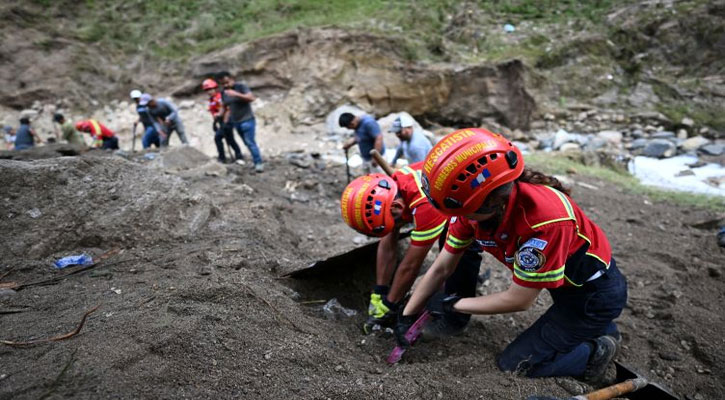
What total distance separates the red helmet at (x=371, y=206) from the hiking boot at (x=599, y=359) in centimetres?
143

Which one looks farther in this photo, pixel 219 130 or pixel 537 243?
pixel 219 130

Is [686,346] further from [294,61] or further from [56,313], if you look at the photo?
[294,61]

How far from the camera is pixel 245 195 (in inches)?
201

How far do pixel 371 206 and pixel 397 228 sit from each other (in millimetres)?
361

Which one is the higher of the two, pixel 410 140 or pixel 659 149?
pixel 410 140

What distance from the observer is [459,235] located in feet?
8.27

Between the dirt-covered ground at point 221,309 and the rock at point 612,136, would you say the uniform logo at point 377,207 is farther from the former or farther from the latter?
the rock at point 612,136

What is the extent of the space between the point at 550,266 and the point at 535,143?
9.81m

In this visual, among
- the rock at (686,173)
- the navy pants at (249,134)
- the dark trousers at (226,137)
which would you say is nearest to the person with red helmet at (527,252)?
the navy pants at (249,134)

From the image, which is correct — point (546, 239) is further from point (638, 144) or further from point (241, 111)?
point (638, 144)

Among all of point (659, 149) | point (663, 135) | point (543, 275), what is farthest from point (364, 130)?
point (663, 135)

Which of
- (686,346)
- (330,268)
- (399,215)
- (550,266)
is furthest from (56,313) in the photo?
(686,346)

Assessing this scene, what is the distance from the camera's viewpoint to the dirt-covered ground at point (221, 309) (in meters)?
2.00

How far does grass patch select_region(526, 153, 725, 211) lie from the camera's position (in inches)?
250
